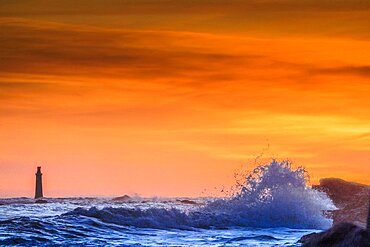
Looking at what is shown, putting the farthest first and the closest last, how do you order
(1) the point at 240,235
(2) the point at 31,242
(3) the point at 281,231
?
(3) the point at 281,231, (1) the point at 240,235, (2) the point at 31,242

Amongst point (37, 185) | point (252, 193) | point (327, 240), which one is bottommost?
point (327, 240)

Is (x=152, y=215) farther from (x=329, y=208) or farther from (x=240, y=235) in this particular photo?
(x=329, y=208)

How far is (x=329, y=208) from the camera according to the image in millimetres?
27797

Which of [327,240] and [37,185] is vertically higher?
[37,185]

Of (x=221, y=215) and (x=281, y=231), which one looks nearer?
(x=281, y=231)

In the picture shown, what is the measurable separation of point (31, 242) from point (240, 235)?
18.5 feet

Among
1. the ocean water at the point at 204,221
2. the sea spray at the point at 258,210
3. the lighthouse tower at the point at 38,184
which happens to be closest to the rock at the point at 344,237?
the ocean water at the point at 204,221

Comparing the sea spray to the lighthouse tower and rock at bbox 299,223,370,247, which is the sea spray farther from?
the lighthouse tower

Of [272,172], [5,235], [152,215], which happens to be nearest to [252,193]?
[272,172]

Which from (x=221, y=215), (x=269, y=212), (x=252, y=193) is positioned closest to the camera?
(x=221, y=215)

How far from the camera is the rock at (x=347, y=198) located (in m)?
21.4

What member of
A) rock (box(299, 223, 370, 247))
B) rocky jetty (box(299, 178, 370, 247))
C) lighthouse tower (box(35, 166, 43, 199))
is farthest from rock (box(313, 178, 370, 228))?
lighthouse tower (box(35, 166, 43, 199))

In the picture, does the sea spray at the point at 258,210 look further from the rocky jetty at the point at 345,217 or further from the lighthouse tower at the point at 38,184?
the lighthouse tower at the point at 38,184

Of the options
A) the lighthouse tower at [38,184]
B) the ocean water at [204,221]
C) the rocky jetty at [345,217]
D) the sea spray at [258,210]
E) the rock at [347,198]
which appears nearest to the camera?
the rocky jetty at [345,217]
